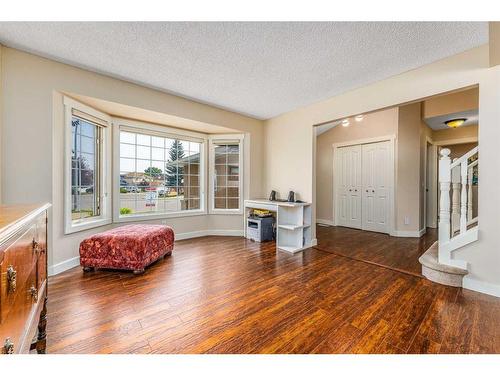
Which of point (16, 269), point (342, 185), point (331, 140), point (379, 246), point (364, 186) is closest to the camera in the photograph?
point (16, 269)

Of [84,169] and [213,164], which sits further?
[213,164]

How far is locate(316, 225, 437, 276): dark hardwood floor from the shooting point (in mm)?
2923

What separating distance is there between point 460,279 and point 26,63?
16.7 feet

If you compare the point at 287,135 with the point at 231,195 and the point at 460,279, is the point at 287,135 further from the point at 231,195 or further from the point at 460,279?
the point at 460,279

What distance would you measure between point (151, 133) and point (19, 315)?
11.4 ft

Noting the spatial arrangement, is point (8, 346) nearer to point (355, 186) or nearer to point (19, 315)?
point (19, 315)

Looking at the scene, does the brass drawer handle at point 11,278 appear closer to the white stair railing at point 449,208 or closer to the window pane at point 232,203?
the white stair railing at point 449,208

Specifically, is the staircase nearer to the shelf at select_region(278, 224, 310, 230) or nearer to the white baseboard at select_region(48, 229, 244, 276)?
the shelf at select_region(278, 224, 310, 230)

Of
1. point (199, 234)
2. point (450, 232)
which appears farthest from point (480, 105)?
point (199, 234)

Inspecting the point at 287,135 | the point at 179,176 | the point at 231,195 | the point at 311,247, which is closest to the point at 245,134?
the point at 287,135

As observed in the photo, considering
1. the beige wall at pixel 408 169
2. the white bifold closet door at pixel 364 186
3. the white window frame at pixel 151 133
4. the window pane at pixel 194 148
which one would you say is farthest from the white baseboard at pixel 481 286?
the window pane at pixel 194 148

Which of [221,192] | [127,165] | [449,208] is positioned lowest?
[449,208]

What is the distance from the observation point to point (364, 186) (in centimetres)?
504

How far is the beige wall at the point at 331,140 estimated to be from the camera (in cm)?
480
